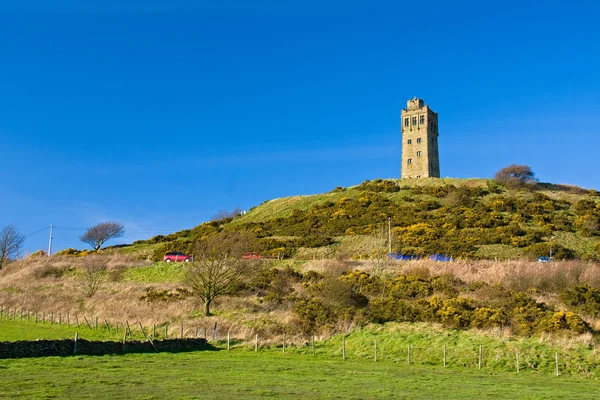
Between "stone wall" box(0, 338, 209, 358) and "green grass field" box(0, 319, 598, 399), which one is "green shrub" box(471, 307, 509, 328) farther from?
"stone wall" box(0, 338, 209, 358)

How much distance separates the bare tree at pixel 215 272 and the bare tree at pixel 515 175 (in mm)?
60511

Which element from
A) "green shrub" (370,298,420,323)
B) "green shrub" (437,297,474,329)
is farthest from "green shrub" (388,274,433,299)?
"green shrub" (437,297,474,329)

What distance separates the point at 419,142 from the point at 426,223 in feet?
147

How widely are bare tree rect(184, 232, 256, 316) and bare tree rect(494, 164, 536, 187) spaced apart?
60.5 metres

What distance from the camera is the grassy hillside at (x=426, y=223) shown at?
192 ft

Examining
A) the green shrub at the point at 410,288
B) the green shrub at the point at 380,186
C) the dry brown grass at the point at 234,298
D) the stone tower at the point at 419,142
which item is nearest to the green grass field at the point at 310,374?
the dry brown grass at the point at 234,298

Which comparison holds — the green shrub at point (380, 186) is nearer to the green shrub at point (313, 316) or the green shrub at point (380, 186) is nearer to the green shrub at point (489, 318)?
the green shrub at point (313, 316)

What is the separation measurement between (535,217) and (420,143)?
4309cm

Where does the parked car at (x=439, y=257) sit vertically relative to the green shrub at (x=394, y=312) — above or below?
above

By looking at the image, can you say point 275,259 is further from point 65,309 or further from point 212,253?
point 65,309

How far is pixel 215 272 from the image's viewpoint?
40.7 metres

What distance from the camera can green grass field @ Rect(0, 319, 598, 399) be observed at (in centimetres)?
1667

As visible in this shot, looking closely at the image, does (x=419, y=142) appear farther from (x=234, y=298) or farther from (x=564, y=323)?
(x=564, y=323)

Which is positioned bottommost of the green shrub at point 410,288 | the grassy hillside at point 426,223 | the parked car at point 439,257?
the green shrub at point 410,288
